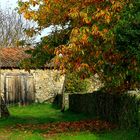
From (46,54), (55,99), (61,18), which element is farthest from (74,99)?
(61,18)

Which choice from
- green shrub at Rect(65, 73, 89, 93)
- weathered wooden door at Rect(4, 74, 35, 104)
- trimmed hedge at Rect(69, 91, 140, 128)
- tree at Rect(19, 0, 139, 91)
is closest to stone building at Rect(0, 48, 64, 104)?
weathered wooden door at Rect(4, 74, 35, 104)

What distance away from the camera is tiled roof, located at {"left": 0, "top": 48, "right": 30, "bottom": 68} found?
39.4 meters

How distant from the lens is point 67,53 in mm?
18031

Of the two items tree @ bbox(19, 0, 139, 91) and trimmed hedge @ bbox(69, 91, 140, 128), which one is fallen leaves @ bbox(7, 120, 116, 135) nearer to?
trimmed hedge @ bbox(69, 91, 140, 128)

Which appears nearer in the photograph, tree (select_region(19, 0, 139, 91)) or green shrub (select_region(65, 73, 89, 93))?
tree (select_region(19, 0, 139, 91))

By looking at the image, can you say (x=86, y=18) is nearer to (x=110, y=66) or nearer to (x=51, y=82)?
(x=110, y=66)

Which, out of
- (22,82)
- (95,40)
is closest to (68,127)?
(95,40)

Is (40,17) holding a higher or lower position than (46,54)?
higher

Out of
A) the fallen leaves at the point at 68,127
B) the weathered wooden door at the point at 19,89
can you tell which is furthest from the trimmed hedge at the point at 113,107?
the weathered wooden door at the point at 19,89

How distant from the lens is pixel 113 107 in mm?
22266

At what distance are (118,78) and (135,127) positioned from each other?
193 cm

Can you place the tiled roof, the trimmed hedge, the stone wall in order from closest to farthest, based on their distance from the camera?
1. the trimmed hedge
2. the tiled roof
3. the stone wall

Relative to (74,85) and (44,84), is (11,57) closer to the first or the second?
(44,84)

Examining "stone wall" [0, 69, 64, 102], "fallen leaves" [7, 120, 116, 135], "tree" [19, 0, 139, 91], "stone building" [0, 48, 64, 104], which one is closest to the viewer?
"tree" [19, 0, 139, 91]
